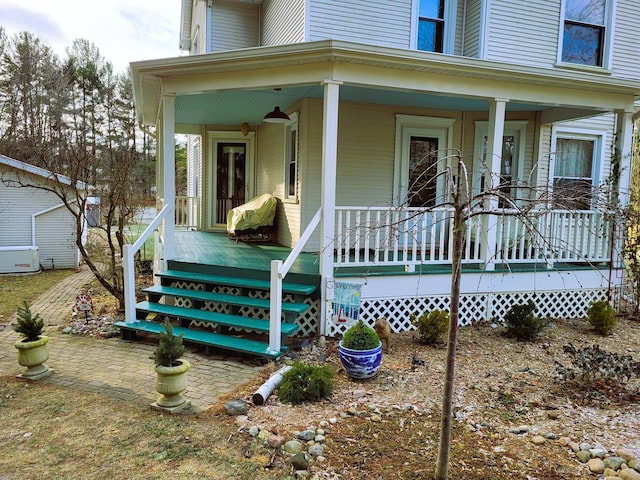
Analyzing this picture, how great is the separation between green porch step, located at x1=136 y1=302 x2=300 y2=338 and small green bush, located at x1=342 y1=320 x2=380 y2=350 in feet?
3.03

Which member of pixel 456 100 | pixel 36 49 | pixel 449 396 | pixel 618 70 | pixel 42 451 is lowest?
pixel 42 451

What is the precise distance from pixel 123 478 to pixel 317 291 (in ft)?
10.7

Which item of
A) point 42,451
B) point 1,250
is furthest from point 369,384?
point 1,250

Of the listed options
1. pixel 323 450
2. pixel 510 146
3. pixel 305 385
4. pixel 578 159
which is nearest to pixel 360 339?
pixel 305 385

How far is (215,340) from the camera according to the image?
17.1ft

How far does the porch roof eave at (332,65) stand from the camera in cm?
535

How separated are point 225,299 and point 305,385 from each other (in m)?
2.11

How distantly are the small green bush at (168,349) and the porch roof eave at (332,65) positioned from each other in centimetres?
356

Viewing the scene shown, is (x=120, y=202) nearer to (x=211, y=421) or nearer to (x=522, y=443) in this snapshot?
(x=211, y=421)

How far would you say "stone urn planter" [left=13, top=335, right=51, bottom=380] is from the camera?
14.7ft

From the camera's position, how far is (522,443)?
333 centimetres

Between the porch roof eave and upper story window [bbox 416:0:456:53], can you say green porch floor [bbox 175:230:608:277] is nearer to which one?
the porch roof eave

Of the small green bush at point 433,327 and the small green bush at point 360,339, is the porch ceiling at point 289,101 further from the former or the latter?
the small green bush at point 360,339

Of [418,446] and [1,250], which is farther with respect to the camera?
[1,250]
